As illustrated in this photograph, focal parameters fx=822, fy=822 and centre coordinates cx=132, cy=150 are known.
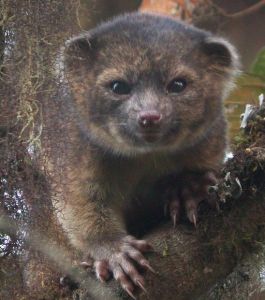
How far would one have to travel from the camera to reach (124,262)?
3.56 m

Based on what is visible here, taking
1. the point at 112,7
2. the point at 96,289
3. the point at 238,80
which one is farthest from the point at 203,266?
the point at 112,7

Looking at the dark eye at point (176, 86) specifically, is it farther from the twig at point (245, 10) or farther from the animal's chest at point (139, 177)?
the twig at point (245, 10)

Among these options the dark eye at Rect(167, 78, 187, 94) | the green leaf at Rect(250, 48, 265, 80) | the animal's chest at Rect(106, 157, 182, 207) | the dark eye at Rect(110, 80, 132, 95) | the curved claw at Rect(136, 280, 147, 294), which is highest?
the dark eye at Rect(167, 78, 187, 94)

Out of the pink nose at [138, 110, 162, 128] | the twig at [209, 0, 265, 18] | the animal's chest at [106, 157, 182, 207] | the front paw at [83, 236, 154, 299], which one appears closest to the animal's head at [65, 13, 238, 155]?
the pink nose at [138, 110, 162, 128]

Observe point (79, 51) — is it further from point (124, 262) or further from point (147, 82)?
point (124, 262)

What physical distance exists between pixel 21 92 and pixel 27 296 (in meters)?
0.91

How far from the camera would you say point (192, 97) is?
4.11 meters

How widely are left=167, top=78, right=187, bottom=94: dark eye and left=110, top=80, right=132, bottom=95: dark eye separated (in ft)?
0.65

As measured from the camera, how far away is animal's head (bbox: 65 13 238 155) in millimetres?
3967

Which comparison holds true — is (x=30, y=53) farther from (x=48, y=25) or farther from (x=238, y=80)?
(x=238, y=80)

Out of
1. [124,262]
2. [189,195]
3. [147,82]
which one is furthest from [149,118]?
[124,262]

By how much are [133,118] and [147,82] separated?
0.64 feet

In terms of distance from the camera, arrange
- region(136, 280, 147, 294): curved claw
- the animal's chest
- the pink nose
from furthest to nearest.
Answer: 1. the animal's chest
2. the pink nose
3. region(136, 280, 147, 294): curved claw

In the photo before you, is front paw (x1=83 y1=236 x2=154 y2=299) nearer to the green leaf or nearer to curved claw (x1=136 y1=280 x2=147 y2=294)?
curved claw (x1=136 y1=280 x2=147 y2=294)
